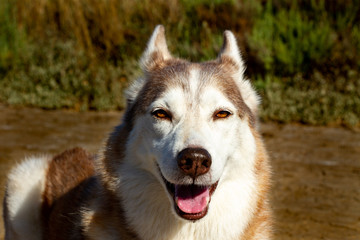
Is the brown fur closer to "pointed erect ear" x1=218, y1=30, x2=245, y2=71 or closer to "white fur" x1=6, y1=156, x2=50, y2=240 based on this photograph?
"white fur" x1=6, y1=156, x2=50, y2=240

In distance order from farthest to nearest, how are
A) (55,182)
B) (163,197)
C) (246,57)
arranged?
1. (246,57)
2. (55,182)
3. (163,197)

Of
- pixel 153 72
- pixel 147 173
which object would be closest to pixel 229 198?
pixel 147 173

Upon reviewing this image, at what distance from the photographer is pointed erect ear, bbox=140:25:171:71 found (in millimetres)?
3992

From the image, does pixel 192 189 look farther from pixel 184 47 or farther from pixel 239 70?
pixel 184 47

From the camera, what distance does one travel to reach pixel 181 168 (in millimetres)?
3059

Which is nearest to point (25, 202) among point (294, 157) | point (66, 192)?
point (66, 192)

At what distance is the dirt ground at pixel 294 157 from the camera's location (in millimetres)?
5344

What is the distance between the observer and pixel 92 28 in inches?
416

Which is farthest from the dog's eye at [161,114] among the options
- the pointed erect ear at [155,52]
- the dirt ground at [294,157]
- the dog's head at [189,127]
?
the dirt ground at [294,157]

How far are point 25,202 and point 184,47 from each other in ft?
18.9

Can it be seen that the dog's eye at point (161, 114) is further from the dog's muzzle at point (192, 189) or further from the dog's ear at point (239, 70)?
the dog's ear at point (239, 70)

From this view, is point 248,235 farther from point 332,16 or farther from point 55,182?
point 332,16

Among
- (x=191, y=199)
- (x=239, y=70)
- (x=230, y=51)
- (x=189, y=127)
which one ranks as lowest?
(x=191, y=199)

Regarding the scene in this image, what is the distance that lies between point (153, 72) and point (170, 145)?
2.82ft
